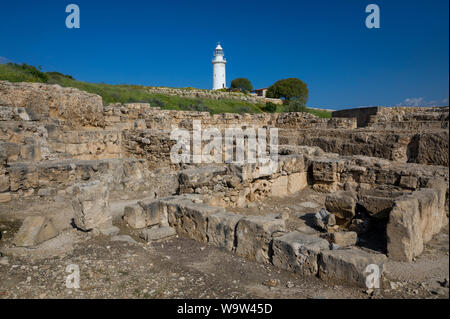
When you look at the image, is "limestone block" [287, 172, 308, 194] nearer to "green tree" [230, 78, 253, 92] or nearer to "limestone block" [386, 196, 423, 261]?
"limestone block" [386, 196, 423, 261]

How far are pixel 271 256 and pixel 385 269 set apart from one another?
1.30 m

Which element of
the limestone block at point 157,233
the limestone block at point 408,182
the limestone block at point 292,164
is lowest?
the limestone block at point 157,233

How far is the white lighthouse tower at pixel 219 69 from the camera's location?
58.0 m

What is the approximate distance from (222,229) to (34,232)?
270 cm

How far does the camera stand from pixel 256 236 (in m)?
3.79

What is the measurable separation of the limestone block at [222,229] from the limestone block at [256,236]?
0.38 ft

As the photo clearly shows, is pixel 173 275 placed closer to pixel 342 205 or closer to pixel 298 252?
pixel 298 252

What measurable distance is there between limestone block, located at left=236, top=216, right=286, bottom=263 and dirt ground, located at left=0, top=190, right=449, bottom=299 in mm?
119

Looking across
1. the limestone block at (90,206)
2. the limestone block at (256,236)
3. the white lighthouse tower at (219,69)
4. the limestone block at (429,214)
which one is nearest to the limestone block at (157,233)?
the limestone block at (90,206)

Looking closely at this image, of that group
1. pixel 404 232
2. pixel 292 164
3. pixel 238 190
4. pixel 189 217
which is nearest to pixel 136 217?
pixel 189 217

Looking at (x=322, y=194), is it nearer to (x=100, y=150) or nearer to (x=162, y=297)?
(x=162, y=297)

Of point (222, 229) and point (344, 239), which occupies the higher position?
point (222, 229)

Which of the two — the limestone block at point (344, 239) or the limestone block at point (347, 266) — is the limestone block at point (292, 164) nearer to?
the limestone block at point (344, 239)

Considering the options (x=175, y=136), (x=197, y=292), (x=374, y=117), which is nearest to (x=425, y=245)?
(x=197, y=292)
